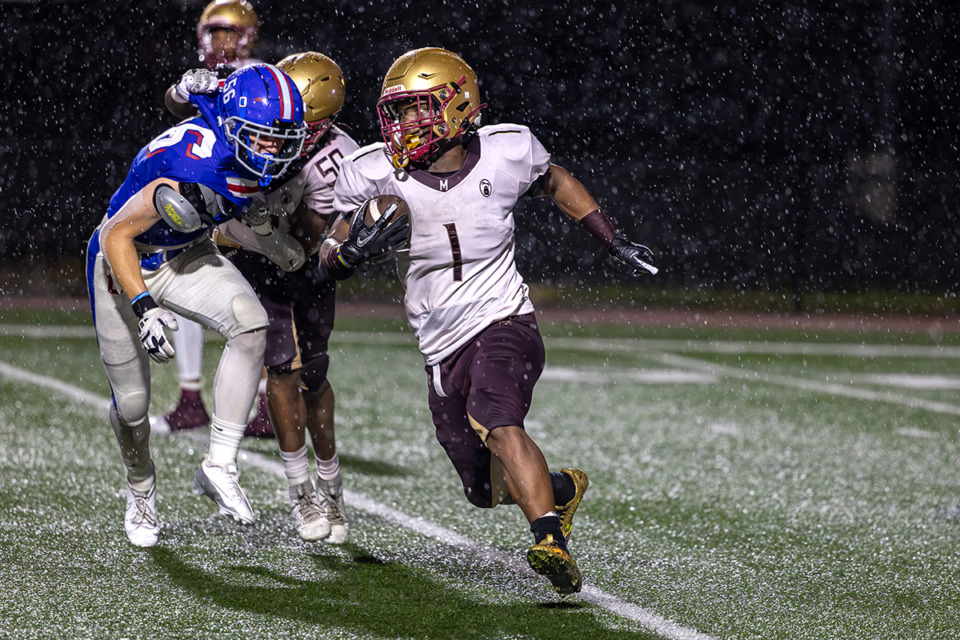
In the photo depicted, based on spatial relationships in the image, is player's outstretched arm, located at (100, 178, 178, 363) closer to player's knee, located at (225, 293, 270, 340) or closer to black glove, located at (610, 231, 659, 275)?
player's knee, located at (225, 293, 270, 340)

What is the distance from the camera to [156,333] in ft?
10.2

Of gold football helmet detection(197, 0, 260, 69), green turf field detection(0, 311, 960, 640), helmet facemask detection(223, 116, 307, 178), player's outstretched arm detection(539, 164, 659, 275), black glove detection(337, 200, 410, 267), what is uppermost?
gold football helmet detection(197, 0, 260, 69)

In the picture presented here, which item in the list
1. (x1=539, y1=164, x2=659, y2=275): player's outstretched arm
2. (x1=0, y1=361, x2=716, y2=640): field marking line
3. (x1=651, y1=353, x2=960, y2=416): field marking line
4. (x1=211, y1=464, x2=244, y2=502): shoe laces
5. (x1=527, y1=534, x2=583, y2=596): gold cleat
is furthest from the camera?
(x1=651, y1=353, x2=960, y2=416): field marking line

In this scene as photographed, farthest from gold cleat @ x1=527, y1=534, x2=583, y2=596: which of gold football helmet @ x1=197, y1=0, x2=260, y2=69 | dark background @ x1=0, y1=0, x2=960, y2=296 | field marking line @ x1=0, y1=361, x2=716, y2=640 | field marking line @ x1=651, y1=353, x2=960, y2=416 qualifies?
dark background @ x1=0, y1=0, x2=960, y2=296

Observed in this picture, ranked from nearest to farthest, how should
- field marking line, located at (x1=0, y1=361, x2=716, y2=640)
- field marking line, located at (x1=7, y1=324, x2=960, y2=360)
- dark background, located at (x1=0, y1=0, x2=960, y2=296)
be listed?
field marking line, located at (x1=0, y1=361, x2=716, y2=640)
field marking line, located at (x1=7, y1=324, x2=960, y2=360)
dark background, located at (x1=0, y1=0, x2=960, y2=296)

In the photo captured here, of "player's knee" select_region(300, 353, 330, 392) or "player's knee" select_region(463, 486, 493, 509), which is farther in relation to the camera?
"player's knee" select_region(300, 353, 330, 392)

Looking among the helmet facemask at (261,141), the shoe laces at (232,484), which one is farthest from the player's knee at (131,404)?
the helmet facemask at (261,141)

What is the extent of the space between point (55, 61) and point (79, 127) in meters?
2.08

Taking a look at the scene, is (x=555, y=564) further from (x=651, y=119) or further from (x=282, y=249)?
(x=651, y=119)

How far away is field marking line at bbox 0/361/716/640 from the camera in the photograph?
3.03 m

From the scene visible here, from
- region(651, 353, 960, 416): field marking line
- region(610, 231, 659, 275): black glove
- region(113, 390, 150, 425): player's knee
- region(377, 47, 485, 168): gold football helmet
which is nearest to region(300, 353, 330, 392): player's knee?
region(113, 390, 150, 425): player's knee

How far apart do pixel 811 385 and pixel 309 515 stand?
5.06m

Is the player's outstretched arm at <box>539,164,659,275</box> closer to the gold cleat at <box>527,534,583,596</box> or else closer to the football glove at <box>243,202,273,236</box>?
the football glove at <box>243,202,273,236</box>

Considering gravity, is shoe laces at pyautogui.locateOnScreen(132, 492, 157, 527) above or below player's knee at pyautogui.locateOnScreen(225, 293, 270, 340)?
below
